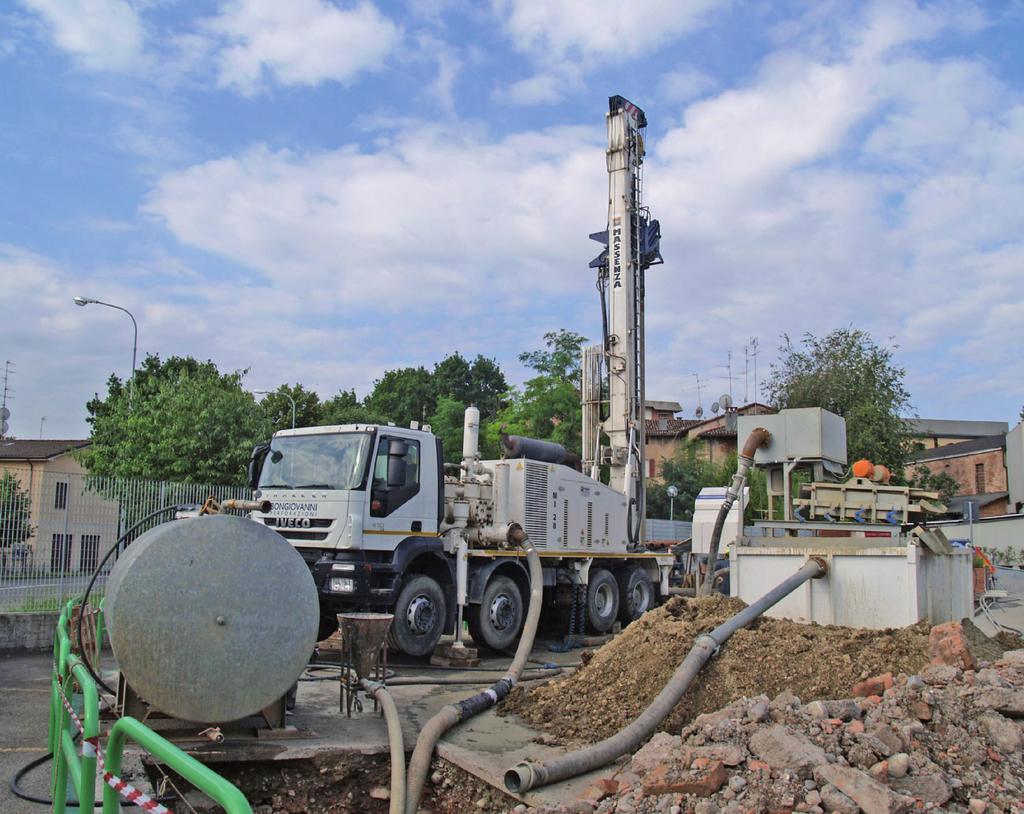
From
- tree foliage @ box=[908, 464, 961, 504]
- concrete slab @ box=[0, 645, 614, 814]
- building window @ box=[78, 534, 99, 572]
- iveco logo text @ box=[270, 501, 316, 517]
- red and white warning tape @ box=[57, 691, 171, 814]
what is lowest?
concrete slab @ box=[0, 645, 614, 814]

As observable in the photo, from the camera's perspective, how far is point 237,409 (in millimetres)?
20688

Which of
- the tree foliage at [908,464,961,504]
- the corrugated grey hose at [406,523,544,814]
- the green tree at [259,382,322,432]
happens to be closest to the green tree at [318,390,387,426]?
the green tree at [259,382,322,432]

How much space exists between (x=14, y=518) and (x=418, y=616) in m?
5.89

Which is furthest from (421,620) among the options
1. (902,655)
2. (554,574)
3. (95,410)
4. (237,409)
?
(95,410)

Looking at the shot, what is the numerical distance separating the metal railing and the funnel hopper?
92.3 inches

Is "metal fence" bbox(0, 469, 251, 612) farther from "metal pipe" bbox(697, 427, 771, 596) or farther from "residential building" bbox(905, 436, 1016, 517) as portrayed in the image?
"residential building" bbox(905, 436, 1016, 517)

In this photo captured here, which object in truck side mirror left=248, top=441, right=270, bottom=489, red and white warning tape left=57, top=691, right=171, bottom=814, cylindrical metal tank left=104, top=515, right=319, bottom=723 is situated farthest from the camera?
truck side mirror left=248, top=441, right=270, bottom=489

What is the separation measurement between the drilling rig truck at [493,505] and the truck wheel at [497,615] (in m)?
0.02

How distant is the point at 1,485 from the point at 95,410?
24975 millimetres

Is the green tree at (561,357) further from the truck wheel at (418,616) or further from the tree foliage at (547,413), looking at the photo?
the truck wheel at (418,616)

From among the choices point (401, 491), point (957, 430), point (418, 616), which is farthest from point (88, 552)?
point (957, 430)

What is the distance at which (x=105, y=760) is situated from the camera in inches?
143

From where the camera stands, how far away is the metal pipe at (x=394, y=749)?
223 inches

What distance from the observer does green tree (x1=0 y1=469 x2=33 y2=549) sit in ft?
39.9
